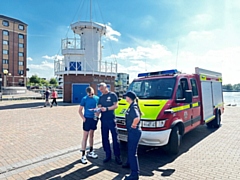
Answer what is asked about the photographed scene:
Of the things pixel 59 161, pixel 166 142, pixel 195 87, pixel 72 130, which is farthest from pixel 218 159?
pixel 72 130

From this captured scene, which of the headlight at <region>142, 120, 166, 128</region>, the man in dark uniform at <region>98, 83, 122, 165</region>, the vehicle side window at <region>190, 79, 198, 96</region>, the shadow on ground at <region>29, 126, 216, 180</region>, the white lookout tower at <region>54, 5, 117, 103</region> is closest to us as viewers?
the shadow on ground at <region>29, 126, 216, 180</region>

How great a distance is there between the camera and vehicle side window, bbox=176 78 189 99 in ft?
18.2

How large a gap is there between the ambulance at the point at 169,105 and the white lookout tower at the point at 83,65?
15.0 meters

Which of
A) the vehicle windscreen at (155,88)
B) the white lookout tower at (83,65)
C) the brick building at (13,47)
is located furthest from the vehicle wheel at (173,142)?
the brick building at (13,47)

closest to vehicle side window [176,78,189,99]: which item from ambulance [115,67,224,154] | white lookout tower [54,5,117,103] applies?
ambulance [115,67,224,154]

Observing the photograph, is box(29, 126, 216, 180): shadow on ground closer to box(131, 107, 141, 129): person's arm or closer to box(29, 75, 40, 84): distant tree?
box(131, 107, 141, 129): person's arm

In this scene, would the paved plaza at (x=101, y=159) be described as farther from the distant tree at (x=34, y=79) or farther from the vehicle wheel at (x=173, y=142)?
the distant tree at (x=34, y=79)

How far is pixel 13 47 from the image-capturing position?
56.5m

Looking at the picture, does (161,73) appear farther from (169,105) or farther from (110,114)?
(110,114)

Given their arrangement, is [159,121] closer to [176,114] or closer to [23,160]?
[176,114]

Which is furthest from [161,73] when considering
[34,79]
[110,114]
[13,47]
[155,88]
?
[34,79]

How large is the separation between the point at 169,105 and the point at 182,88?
1108 millimetres

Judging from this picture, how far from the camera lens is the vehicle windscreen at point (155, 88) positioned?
18.0 ft

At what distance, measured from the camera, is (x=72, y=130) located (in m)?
8.05
